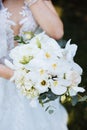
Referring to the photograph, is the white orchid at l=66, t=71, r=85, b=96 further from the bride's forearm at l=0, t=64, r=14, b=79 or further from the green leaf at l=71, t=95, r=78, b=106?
the bride's forearm at l=0, t=64, r=14, b=79

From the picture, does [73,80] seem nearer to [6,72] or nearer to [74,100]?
[74,100]

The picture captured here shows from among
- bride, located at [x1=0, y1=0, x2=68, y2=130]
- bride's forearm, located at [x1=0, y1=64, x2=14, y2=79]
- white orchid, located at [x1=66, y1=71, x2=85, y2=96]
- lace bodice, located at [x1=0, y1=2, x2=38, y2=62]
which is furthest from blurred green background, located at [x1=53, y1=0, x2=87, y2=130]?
white orchid, located at [x1=66, y1=71, x2=85, y2=96]

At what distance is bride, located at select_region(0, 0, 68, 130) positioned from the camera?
3.61 metres

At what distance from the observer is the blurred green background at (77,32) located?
6.16 metres

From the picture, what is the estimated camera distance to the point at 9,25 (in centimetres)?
366

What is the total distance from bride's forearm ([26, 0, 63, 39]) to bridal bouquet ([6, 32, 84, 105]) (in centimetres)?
36

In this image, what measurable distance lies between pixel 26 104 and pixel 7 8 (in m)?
0.67

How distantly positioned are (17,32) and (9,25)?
0.29 ft

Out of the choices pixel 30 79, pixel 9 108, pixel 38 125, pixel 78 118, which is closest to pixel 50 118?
pixel 38 125

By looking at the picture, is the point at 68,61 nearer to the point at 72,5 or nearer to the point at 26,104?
the point at 26,104

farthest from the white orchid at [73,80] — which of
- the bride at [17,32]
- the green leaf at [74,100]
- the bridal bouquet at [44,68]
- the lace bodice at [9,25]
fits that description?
the lace bodice at [9,25]

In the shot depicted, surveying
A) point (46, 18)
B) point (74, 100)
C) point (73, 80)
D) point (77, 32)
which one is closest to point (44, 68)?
point (73, 80)

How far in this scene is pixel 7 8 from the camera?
367cm

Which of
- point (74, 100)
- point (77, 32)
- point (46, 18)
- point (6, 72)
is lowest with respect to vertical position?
point (77, 32)
